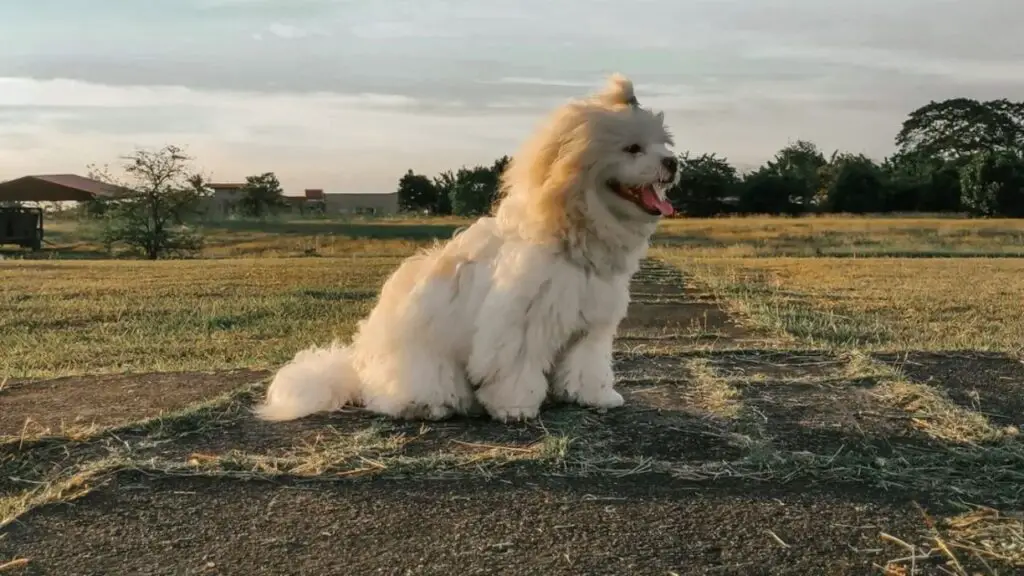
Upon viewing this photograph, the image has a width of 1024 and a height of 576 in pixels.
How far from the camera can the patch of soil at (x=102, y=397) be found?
5223 mm

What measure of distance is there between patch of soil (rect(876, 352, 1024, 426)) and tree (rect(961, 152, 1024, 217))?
5188 centimetres

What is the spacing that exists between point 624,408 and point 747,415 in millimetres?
725

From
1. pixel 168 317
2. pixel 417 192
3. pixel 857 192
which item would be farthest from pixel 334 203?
pixel 168 317

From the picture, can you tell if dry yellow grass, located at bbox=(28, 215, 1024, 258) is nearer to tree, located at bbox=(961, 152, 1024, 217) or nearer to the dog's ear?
tree, located at bbox=(961, 152, 1024, 217)

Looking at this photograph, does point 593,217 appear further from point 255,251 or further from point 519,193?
point 255,251

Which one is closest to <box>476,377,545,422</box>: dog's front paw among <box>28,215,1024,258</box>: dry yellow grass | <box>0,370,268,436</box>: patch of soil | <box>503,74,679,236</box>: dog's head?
<box>503,74,679,236</box>: dog's head

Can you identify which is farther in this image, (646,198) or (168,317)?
(168,317)

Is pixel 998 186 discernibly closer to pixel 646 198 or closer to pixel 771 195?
pixel 771 195

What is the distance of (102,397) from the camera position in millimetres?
5902

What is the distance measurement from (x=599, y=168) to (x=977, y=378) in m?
3.27

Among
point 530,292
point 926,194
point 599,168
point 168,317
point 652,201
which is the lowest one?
point 168,317

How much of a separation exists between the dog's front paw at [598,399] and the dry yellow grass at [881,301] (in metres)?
3.15

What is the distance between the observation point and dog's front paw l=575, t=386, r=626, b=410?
5312 millimetres

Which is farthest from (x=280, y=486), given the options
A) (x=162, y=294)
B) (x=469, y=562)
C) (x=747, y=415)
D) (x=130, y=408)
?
(x=162, y=294)
